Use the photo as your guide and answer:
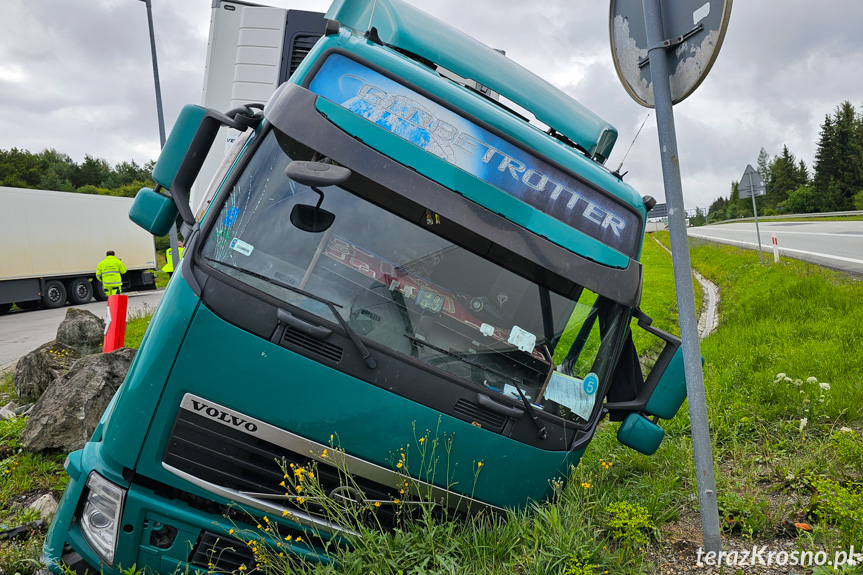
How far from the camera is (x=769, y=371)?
19.3ft

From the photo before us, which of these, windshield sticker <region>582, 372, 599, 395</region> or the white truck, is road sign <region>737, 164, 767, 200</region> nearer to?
windshield sticker <region>582, 372, 599, 395</region>

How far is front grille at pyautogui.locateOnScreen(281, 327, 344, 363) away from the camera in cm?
256

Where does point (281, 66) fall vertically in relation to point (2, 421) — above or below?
above

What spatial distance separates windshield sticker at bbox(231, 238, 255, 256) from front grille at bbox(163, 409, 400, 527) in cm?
74

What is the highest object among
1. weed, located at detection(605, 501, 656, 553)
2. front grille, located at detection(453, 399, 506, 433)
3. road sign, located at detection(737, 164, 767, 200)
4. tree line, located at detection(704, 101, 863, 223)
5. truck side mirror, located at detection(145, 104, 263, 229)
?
tree line, located at detection(704, 101, 863, 223)

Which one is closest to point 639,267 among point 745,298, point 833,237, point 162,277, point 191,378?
point 191,378

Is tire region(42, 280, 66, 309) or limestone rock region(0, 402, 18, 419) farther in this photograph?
tire region(42, 280, 66, 309)

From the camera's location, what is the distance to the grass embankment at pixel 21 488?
3307 mm

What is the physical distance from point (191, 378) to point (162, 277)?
35277 millimetres

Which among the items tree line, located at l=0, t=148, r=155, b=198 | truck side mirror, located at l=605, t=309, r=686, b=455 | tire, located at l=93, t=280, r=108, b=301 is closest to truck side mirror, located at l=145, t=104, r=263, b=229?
truck side mirror, located at l=605, t=309, r=686, b=455

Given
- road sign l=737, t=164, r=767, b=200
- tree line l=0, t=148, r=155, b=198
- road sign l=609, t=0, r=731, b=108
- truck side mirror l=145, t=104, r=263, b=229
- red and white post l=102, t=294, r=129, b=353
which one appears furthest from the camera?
tree line l=0, t=148, r=155, b=198

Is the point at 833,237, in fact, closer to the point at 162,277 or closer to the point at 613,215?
the point at 613,215

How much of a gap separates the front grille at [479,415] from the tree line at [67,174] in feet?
194

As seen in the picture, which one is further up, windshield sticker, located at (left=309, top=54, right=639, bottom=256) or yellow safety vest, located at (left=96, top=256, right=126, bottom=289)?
windshield sticker, located at (left=309, top=54, right=639, bottom=256)
